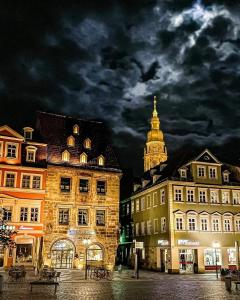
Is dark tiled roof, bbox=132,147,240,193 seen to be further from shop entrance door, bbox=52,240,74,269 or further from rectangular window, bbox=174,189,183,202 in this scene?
shop entrance door, bbox=52,240,74,269

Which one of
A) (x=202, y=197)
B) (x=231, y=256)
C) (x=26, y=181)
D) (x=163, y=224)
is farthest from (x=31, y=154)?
(x=231, y=256)

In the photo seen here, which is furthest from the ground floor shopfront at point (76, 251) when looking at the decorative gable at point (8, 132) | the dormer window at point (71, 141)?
the decorative gable at point (8, 132)

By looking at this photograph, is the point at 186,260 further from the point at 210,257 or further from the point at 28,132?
the point at 28,132

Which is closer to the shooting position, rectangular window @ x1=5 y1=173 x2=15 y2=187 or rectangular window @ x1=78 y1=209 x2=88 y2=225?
rectangular window @ x1=5 y1=173 x2=15 y2=187

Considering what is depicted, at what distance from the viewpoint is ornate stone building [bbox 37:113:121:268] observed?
1635 inches

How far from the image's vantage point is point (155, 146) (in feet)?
309

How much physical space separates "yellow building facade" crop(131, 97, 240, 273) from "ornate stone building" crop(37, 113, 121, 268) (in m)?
6.63

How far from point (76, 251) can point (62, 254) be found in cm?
156

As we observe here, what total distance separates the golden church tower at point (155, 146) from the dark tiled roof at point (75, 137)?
44.6 metres

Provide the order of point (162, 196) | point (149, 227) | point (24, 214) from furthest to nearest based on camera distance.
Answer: point (149, 227)
point (162, 196)
point (24, 214)

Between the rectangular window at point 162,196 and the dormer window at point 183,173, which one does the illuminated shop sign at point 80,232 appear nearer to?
the rectangular window at point 162,196

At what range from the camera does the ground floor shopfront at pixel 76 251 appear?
134 ft

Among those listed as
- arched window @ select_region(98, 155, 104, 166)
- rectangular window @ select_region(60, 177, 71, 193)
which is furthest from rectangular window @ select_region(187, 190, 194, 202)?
rectangular window @ select_region(60, 177, 71, 193)

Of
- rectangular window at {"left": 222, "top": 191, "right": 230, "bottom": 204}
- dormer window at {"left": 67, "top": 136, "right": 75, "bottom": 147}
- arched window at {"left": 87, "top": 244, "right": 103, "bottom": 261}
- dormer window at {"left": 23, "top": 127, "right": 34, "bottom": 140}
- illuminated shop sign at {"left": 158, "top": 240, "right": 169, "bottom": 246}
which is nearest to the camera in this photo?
arched window at {"left": 87, "top": 244, "right": 103, "bottom": 261}
